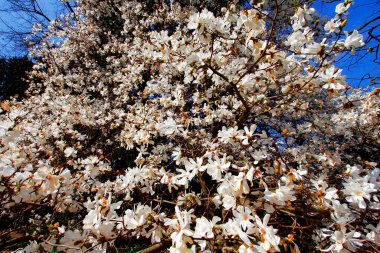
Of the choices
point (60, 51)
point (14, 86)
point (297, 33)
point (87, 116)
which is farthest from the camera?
point (14, 86)

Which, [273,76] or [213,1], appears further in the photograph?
[213,1]

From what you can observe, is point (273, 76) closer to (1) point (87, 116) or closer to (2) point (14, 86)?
(1) point (87, 116)

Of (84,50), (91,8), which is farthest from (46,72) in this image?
(91,8)

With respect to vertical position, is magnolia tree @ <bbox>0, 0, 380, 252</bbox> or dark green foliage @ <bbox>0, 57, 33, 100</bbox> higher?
dark green foliage @ <bbox>0, 57, 33, 100</bbox>

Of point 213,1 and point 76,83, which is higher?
point 213,1

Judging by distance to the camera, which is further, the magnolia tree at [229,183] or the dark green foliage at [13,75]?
the dark green foliage at [13,75]

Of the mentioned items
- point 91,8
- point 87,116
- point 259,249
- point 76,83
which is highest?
point 91,8

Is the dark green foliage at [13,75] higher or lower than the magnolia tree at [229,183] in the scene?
higher

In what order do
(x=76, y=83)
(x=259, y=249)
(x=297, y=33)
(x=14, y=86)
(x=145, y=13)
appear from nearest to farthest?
(x=259, y=249), (x=297, y=33), (x=145, y=13), (x=76, y=83), (x=14, y=86)

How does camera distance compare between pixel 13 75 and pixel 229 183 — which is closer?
pixel 229 183

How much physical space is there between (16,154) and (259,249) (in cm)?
194

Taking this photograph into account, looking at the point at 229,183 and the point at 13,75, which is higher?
the point at 13,75

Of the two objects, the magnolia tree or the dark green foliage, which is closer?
the magnolia tree

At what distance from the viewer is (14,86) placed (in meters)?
11.3
